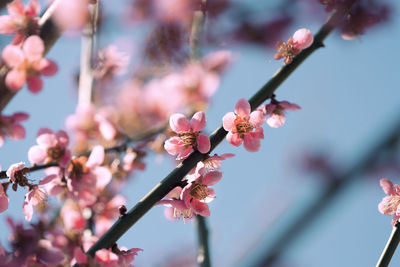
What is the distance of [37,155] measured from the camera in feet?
3.92

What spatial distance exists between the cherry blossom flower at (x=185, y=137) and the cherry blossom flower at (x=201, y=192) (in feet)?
0.21

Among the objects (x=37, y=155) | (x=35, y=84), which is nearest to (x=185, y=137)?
(x=37, y=155)

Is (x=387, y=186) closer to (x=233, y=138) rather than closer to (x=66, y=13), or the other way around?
(x=233, y=138)

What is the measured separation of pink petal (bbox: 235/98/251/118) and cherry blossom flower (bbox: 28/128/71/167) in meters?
0.51

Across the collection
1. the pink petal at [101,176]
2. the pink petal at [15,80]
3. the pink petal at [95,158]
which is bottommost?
the pink petal at [101,176]

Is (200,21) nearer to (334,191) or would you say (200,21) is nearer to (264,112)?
(264,112)

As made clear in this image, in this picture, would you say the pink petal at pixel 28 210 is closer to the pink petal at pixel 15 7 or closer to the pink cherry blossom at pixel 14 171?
the pink cherry blossom at pixel 14 171

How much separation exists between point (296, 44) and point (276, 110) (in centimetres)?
19

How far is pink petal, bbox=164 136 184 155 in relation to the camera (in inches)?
37.9

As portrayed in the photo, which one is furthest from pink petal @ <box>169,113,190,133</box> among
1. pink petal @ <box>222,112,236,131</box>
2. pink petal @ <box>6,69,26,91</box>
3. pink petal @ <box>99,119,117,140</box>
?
pink petal @ <box>99,119,117,140</box>

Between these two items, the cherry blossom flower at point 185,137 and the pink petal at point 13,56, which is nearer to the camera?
the cherry blossom flower at point 185,137

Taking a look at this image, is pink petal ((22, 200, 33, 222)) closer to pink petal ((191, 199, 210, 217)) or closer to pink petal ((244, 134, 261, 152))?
pink petal ((191, 199, 210, 217))

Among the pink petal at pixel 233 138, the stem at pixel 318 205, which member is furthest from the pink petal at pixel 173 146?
the stem at pixel 318 205

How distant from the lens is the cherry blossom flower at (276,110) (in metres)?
1.09
